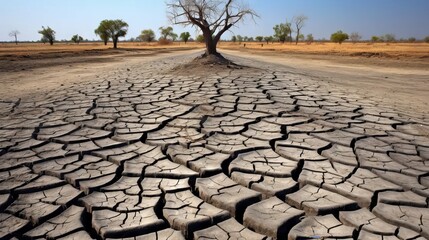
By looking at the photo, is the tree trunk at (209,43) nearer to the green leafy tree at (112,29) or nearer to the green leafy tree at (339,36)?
the green leafy tree at (112,29)

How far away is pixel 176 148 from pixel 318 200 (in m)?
1.32

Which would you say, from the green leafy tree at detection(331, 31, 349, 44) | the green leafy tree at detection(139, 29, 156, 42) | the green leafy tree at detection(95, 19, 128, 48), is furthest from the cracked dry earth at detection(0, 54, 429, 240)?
the green leafy tree at detection(139, 29, 156, 42)

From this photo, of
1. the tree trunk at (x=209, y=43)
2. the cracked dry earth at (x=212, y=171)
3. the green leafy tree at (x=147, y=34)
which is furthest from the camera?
the green leafy tree at (x=147, y=34)

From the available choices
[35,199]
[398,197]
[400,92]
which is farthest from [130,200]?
[400,92]

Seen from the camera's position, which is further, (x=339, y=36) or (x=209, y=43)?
(x=339, y=36)

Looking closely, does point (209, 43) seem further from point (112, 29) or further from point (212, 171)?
point (112, 29)

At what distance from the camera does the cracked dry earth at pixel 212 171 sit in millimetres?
1618

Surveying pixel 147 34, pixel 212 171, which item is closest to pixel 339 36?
pixel 147 34

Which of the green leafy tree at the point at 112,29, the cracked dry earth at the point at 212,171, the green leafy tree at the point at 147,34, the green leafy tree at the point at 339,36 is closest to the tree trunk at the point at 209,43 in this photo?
the cracked dry earth at the point at 212,171

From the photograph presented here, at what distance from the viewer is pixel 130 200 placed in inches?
72.9

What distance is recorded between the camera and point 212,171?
2234 millimetres

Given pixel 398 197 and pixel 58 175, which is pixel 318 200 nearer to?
pixel 398 197

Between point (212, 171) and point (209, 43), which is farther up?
point (209, 43)

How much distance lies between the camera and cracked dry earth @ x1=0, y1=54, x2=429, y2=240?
63.7 inches
